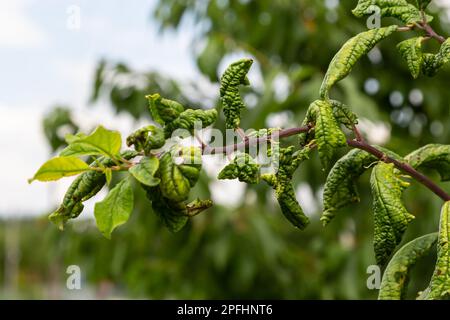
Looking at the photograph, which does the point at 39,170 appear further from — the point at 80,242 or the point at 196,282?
the point at 80,242

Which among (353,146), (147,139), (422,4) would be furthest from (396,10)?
(147,139)

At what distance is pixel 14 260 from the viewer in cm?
2356

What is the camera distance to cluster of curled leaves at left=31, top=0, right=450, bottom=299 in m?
0.49

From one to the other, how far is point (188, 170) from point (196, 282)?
1.66 metres

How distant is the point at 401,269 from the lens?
63 cm

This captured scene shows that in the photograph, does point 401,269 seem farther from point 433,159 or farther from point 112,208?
point 112,208

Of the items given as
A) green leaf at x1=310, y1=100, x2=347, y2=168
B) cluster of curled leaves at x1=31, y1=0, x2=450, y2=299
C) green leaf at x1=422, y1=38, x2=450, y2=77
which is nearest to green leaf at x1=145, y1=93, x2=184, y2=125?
cluster of curled leaves at x1=31, y1=0, x2=450, y2=299

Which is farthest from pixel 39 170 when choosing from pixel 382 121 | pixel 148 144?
pixel 382 121

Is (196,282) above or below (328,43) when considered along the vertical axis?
below

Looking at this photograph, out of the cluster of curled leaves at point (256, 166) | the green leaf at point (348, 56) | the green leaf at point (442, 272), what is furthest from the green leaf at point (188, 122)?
the green leaf at point (442, 272)

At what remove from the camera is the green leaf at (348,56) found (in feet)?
1.83

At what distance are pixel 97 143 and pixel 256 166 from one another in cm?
12
